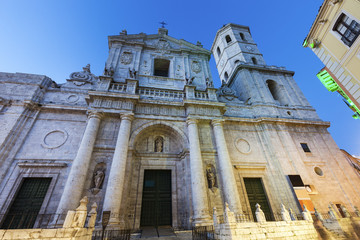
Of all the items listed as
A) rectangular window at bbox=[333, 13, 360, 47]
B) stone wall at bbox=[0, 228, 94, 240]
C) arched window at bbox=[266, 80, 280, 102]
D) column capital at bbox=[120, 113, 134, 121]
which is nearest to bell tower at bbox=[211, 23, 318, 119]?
arched window at bbox=[266, 80, 280, 102]

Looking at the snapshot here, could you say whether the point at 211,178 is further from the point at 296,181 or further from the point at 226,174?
the point at 296,181

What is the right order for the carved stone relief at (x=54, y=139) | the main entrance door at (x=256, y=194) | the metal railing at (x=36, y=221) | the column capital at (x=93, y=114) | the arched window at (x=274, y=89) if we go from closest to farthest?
the metal railing at (x=36, y=221), the carved stone relief at (x=54, y=139), the column capital at (x=93, y=114), the main entrance door at (x=256, y=194), the arched window at (x=274, y=89)

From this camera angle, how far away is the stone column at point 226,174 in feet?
30.8

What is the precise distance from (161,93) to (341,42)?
1118cm

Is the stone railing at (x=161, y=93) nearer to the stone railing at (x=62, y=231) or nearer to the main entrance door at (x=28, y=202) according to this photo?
the main entrance door at (x=28, y=202)

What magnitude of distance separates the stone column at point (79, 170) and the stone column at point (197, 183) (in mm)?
6115

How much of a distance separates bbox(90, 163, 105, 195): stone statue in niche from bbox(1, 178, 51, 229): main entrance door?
2.60 meters

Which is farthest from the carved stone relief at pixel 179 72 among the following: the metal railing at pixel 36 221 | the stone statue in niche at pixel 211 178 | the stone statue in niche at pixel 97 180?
the metal railing at pixel 36 221

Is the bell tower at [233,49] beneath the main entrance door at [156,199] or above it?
above

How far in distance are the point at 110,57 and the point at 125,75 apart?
8.30 ft

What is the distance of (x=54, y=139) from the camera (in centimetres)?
1045

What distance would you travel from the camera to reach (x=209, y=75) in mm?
16422

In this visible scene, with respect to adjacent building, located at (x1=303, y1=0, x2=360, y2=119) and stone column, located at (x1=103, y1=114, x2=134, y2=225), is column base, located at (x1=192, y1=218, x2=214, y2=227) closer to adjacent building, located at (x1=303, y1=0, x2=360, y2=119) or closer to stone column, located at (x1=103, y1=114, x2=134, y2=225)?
stone column, located at (x1=103, y1=114, x2=134, y2=225)

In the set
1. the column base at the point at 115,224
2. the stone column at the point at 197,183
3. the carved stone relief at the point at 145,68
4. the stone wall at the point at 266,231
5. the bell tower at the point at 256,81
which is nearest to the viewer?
the stone wall at the point at 266,231
